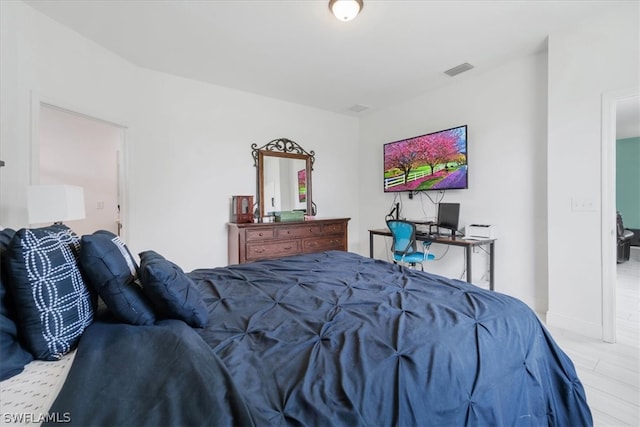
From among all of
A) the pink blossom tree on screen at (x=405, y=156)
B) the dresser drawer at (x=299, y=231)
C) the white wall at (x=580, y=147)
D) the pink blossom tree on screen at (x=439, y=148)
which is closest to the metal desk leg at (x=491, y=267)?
the white wall at (x=580, y=147)

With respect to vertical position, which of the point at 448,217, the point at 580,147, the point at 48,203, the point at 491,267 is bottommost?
the point at 491,267

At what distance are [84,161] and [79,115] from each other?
194cm

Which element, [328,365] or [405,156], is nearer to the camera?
[328,365]

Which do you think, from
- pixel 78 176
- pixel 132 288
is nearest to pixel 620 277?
pixel 132 288

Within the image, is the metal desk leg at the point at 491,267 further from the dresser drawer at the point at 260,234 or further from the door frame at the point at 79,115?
the door frame at the point at 79,115

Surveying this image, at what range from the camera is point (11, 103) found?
1.92 meters

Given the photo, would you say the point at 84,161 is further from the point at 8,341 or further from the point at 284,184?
the point at 8,341

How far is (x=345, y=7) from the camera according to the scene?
78.6 inches

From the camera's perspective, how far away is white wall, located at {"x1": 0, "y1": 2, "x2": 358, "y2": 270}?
77.7 inches

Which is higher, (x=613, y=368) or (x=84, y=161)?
(x=84, y=161)

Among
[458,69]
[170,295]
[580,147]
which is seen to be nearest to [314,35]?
[458,69]

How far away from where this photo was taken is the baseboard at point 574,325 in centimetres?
235

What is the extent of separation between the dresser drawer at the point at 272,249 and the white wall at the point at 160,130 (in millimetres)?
505

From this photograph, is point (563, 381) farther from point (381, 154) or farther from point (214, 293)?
point (381, 154)
